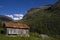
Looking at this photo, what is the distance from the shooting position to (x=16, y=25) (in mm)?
76750

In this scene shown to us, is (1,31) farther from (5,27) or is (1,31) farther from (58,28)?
(58,28)

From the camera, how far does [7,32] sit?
7375 centimetres

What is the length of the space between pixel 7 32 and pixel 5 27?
7.24 feet

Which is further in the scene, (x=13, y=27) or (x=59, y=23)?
(x=59, y=23)

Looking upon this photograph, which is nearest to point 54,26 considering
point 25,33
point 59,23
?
point 59,23

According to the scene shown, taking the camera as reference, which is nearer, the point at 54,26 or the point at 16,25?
the point at 16,25

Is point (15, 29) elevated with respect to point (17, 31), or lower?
elevated

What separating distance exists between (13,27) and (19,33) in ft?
12.7

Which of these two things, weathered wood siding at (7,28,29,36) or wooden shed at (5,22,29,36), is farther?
weathered wood siding at (7,28,29,36)

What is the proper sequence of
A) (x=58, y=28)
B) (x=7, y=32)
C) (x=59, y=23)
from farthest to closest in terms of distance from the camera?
(x=59, y=23) → (x=58, y=28) → (x=7, y=32)

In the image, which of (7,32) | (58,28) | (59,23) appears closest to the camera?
(7,32)

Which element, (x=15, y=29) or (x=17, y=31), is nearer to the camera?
A: (x=15, y=29)

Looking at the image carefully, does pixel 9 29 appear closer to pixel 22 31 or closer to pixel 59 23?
pixel 22 31

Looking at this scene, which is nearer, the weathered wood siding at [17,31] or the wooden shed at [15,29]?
the wooden shed at [15,29]
